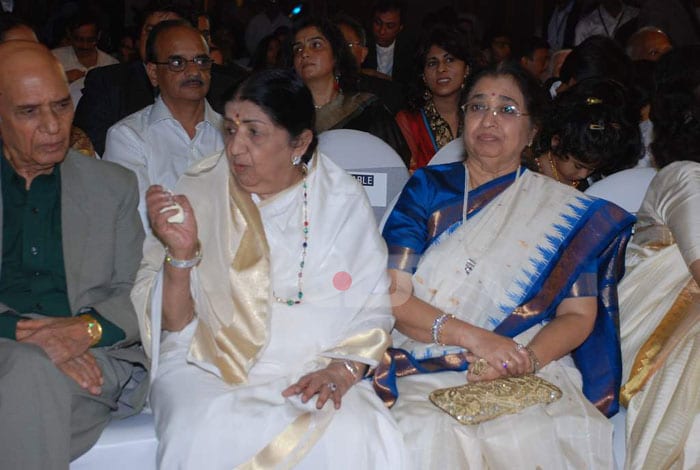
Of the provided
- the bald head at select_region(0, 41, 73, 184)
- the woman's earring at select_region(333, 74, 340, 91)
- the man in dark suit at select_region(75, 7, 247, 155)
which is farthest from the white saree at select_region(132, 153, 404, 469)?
the man in dark suit at select_region(75, 7, 247, 155)

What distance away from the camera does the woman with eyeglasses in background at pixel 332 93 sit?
443cm

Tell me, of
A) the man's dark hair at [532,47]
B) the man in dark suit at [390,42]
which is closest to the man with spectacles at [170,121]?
the man in dark suit at [390,42]

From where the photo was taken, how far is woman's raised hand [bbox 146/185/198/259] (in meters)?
2.47

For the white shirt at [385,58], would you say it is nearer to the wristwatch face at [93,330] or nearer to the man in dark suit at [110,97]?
the man in dark suit at [110,97]

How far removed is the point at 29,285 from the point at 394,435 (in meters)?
1.18

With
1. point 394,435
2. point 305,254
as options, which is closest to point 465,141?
point 305,254

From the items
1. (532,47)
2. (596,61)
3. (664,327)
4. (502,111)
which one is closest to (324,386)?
(502,111)

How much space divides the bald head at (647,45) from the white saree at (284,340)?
3.92 metres

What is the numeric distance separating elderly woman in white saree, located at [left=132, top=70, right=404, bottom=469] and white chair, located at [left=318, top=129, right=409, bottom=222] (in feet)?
2.59

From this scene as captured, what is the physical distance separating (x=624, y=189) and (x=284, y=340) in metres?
1.55

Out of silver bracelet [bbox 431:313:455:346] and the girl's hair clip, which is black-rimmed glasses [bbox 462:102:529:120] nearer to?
the girl's hair clip

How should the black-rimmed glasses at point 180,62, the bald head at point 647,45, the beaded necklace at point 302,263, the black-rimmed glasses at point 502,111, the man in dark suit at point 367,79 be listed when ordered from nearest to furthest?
1. the beaded necklace at point 302,263
2. the black-rimmed glasses at point 502,111
3. the black-rimmed glasses at point 180,62
4. the man in dark suit at point 367,79
5. the bald head at point 647,45

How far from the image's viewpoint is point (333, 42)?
14.9ft

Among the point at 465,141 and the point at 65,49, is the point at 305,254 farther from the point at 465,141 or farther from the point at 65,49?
the point at 65,49
